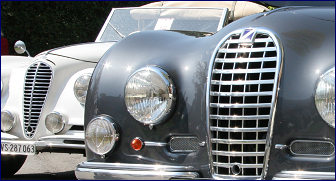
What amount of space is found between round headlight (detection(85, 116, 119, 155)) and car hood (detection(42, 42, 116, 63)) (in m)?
2.62

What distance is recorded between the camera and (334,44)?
272 centimetres

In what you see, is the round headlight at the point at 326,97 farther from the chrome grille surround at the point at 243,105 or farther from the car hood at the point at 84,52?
the car hood at the point at 84,52

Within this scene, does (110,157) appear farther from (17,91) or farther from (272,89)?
(17,91)

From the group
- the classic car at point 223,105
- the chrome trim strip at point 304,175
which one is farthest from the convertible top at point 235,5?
the chrome trim strip at point 304,175

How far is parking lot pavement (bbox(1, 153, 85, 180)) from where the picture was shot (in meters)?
5.89

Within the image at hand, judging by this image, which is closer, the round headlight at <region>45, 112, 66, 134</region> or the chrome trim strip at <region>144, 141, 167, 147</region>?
the chrome trim strip at <region>144, 141, 167, 147</region>

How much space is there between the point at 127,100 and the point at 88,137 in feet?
0.95

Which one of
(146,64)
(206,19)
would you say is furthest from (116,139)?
(206,19)

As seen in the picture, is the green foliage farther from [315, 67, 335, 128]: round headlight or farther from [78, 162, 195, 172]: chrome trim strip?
[315, 67, 335, 128]: round headlight

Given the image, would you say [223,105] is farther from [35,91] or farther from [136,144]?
[35,91]

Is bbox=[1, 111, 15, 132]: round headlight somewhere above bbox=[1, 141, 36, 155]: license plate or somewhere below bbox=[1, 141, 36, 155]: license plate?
above

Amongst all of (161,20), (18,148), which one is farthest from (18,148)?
(161,20)

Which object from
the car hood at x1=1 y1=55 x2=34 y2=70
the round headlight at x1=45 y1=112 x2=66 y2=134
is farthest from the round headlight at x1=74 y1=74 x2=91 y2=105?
the car hood at x1=1 y1=55 x2=34 y2=70

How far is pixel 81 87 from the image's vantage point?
5.41 meters
